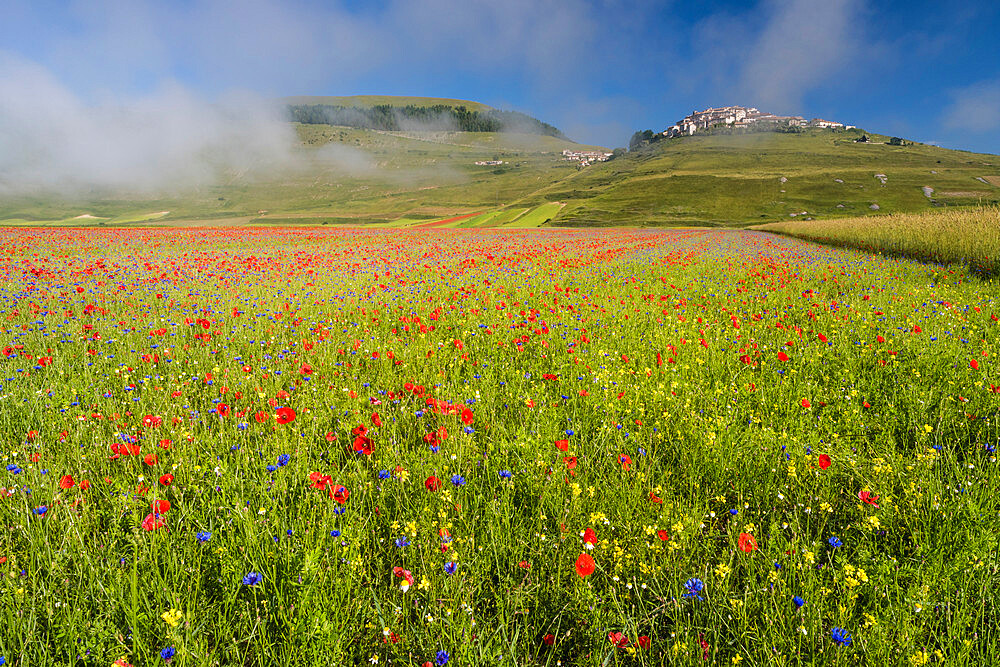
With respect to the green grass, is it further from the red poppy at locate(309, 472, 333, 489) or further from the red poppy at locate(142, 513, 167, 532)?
the red poppy at locate(142, 513, 167, 532)

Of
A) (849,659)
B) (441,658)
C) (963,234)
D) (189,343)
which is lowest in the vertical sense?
(849,659)

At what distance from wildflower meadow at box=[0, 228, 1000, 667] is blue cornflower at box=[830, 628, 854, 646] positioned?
1 centimetres

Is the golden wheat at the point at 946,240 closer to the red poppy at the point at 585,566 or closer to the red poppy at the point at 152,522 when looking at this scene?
the red poppy at the point at 585,566

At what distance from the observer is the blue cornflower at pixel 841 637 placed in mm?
1559

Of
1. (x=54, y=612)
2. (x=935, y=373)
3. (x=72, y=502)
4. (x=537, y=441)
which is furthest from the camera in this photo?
(x=935, y=373)

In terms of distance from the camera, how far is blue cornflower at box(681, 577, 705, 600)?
1826 millimetres

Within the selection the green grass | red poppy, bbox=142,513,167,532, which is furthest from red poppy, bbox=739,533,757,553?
the green grass

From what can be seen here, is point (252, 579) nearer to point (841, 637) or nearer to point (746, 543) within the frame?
point (746, 543)

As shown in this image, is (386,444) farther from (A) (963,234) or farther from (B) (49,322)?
(A) (963,234)

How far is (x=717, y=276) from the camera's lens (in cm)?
1115

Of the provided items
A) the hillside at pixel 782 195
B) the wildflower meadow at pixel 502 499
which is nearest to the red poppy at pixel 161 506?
the wildflower meadow at pixel 502 499

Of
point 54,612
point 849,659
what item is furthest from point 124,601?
point 849,659

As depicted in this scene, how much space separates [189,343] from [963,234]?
2131 centimetres

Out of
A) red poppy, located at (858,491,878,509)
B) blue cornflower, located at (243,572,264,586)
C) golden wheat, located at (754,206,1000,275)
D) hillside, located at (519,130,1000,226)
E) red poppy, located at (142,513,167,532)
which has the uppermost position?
hillside, located at (519,130,1000,226)
